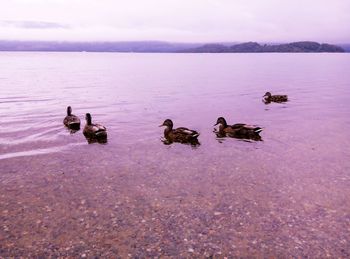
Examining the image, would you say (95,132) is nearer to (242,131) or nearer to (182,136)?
(182,136)

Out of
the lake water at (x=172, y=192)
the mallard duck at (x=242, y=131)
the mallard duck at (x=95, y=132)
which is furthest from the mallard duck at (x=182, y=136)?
the mallard duck at (x=95, y=132)

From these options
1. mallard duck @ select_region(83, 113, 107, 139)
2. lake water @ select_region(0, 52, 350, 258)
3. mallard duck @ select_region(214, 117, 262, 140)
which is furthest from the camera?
mallard duck @ select_region(214, 117, 262, 140)

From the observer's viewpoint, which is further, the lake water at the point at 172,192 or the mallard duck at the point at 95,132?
the mallard duck at the point at 95,132

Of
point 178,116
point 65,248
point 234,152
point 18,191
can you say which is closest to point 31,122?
point 178,116

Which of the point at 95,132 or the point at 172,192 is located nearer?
the point at 172,192

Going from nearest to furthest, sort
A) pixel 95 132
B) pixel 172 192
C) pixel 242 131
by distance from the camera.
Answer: pixel 172 192, pixel 95 132, pixel 242 131

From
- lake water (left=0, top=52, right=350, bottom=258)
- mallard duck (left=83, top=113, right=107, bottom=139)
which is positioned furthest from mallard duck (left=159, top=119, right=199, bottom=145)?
mallard duck (left=83, top=113, right=107, bottom=139)

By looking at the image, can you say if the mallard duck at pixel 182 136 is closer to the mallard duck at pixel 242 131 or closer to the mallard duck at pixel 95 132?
the mallard duck at pixel 242 131

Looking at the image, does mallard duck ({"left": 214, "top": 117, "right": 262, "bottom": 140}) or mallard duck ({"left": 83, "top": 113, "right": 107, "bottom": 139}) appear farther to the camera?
mallard duck ({"left": 214, "top": 117, "right": 262, "bottom": 140})

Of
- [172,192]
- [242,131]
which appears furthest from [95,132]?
[242,131]

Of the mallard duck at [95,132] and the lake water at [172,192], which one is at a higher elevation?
the mallard duck at [95,132]

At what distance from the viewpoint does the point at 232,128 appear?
809 inches

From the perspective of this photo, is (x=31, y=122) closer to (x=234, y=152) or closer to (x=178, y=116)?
(x=178, y=116)

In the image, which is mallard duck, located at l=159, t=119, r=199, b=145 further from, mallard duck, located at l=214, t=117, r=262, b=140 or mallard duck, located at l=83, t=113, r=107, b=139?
mallard duck, located at l=83, t=113, r=107, b=139
